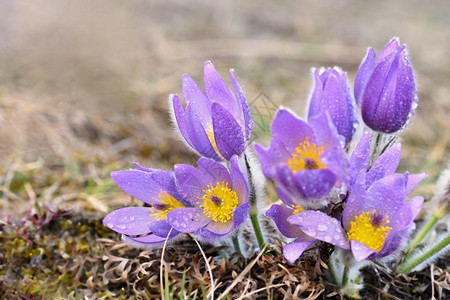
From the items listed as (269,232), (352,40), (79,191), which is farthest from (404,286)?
(352,40)

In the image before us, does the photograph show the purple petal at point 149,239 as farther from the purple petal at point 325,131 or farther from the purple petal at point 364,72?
the purple petal at point 364,72

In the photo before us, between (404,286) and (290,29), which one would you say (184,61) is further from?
(404,286)

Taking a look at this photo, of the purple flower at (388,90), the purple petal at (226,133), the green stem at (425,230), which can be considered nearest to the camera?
the purple petal at (226,133)

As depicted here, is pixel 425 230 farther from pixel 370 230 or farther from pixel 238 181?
pixel 238 181

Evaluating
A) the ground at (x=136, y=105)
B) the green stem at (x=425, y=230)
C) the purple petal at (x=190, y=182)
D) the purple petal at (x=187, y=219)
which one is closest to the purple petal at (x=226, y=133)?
the purple petal at (x=190, y=182)

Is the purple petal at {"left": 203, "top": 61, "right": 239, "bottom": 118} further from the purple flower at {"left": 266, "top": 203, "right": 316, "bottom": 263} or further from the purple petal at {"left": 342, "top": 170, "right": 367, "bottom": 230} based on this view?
the purple petal at {"left": 342, "top": 170, "right": 367, "bottom": 230}

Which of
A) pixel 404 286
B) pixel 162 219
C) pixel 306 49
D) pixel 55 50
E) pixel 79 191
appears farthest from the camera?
pixel 306 49
